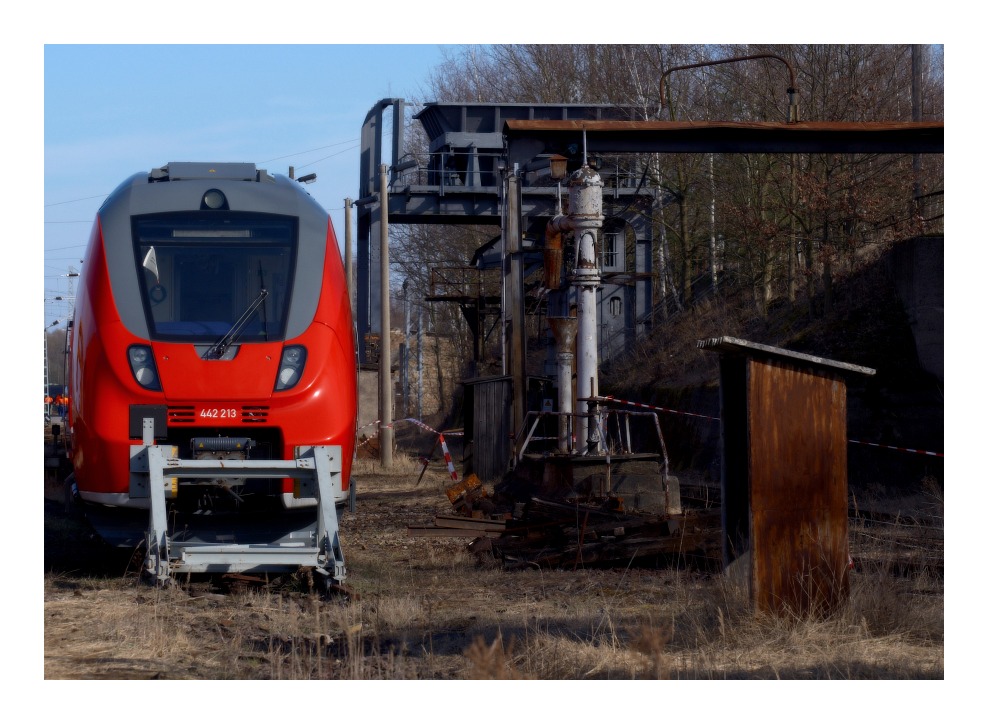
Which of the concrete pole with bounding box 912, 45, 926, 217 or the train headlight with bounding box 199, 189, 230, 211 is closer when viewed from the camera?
the train headlight with bounding box 199, 189, 230, 211

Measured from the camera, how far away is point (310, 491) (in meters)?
8.97

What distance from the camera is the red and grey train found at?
891cm

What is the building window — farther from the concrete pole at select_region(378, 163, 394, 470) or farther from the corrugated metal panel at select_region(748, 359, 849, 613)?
the corrugated metal panel at select_region(748, 359, 849, 613)

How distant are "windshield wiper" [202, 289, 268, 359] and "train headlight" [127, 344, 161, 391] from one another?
413 millimetres

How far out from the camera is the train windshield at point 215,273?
927 centimetres

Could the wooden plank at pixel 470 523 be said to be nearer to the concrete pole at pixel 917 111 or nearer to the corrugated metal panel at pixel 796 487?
the corrugated metal panel at pixel 796 487

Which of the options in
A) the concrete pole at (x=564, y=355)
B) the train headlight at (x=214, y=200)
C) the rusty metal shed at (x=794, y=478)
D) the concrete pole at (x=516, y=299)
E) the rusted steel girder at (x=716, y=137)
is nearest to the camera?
the rusty metal shed at (x=794, y=478)

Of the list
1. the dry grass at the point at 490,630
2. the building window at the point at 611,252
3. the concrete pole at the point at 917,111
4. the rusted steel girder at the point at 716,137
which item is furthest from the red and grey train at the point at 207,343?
the building window at the point at 611,252

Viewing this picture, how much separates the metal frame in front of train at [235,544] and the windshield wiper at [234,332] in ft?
2.39

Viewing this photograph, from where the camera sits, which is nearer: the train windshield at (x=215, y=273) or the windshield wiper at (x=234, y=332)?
the windshield wiper at (x=234, y=332)

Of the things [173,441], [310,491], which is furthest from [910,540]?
[173,441]

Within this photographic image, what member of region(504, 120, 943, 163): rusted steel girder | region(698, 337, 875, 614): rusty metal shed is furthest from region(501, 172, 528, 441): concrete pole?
region(698, 337, 875, 614): rusty metal shed

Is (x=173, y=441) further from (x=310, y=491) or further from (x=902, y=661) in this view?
(x=902, y=661)

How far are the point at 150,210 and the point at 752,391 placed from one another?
5.39 m
